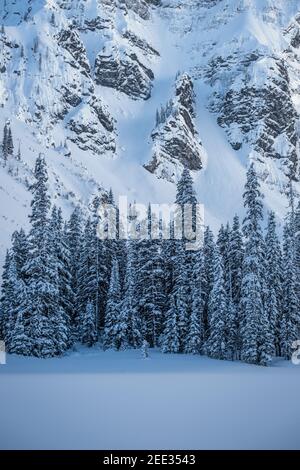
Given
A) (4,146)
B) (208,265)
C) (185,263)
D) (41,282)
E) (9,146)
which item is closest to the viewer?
(41,282)

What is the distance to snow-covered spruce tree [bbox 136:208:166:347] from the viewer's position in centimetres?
5088

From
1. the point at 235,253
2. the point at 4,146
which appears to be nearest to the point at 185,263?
the point at 235,253

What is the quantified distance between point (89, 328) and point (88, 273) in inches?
247

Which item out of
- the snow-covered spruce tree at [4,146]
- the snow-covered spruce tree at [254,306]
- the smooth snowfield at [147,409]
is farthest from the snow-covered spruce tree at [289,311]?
the snow-covered spruce tree at [4,146]

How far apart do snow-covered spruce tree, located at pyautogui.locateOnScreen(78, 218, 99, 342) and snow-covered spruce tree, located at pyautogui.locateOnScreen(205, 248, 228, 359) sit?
12.6 metres

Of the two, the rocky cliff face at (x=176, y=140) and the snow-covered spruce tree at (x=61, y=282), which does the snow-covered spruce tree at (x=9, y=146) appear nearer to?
the rocky cliff face at (x=176, y=140)

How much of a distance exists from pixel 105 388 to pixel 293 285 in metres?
26.7

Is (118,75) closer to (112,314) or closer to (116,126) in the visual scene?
(116,126)

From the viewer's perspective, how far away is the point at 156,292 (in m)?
51.0

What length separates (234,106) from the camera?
195 metres

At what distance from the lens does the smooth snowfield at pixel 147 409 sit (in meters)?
15.1

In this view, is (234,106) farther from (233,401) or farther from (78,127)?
(233,401)

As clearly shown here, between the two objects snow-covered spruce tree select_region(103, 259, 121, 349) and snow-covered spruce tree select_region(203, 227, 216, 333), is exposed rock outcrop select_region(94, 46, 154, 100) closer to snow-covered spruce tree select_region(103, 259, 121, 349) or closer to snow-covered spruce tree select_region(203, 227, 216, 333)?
snow-covered spruce tree select_region(203, 227, 216, 333)
